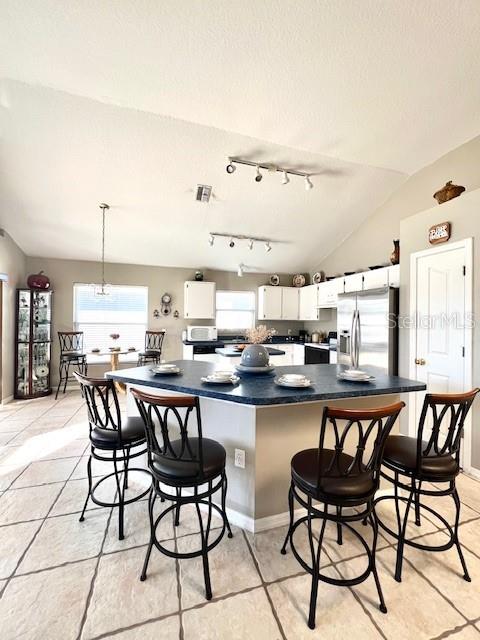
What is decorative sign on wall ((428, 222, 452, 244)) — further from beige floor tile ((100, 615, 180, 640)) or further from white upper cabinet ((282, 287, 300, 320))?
beige floor tile ((100, 615, 180, 640))

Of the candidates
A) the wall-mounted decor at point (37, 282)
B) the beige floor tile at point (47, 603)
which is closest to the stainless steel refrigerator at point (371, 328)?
the beige floor tile at point (47, 603)

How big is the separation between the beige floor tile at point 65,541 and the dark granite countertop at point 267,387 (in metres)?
1.00

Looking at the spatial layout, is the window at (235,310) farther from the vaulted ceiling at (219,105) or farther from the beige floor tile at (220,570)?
the beige floor tile at (220,570)

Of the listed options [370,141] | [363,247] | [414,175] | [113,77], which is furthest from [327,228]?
[113,77]

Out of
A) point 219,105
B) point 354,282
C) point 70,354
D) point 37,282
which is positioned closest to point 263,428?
point 219,105

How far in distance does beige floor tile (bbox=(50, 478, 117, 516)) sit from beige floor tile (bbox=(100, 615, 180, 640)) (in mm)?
1078

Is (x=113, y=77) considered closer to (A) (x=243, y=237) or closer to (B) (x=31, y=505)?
(A) (x=243, y=237)

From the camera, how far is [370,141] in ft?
10.9

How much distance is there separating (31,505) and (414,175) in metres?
5.62

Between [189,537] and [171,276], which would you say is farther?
[171,276]

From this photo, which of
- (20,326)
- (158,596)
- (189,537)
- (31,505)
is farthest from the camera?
(20,326)

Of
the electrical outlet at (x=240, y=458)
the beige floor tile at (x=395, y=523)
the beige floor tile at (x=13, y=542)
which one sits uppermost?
the electrical outlet at (x=240, y=458)

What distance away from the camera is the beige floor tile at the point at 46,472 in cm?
253

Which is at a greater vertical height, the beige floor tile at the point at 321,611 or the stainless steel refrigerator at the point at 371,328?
the stainless steel refrigerator at the point at 371,328
